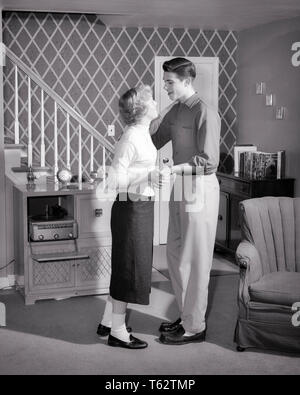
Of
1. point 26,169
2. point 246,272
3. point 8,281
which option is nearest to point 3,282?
point 8,281

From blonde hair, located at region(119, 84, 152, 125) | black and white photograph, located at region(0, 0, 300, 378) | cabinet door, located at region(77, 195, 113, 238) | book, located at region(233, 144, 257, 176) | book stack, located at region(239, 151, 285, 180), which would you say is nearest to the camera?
blonde hair, located at region(119, 84, 152, 125)

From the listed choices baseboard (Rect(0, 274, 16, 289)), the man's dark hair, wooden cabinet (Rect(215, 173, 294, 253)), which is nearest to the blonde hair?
the man's dark hair

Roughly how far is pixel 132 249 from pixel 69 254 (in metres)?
1.15

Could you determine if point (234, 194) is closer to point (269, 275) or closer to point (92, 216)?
point (92, 216)

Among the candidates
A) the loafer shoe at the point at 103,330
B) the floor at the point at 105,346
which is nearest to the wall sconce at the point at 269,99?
the floor at the point at 105,346

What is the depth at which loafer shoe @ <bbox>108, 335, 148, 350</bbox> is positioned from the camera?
3389mm

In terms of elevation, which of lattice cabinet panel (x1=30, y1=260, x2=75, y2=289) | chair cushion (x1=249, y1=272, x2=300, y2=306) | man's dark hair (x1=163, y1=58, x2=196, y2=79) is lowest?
lattice cabinet panel (x1=30, y1=260, x2=75, y2=289)

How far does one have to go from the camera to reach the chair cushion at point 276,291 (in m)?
3.29

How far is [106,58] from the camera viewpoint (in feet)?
18.9

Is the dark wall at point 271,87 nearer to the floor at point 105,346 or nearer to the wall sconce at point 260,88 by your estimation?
the wall sconce at point 260,88

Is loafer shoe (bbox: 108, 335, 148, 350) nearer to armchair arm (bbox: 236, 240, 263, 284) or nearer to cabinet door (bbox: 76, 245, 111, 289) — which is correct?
armchair arm (bbox: 236, 240, 263, 284)

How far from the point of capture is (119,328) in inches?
133

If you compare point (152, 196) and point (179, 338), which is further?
point (179, 338)
